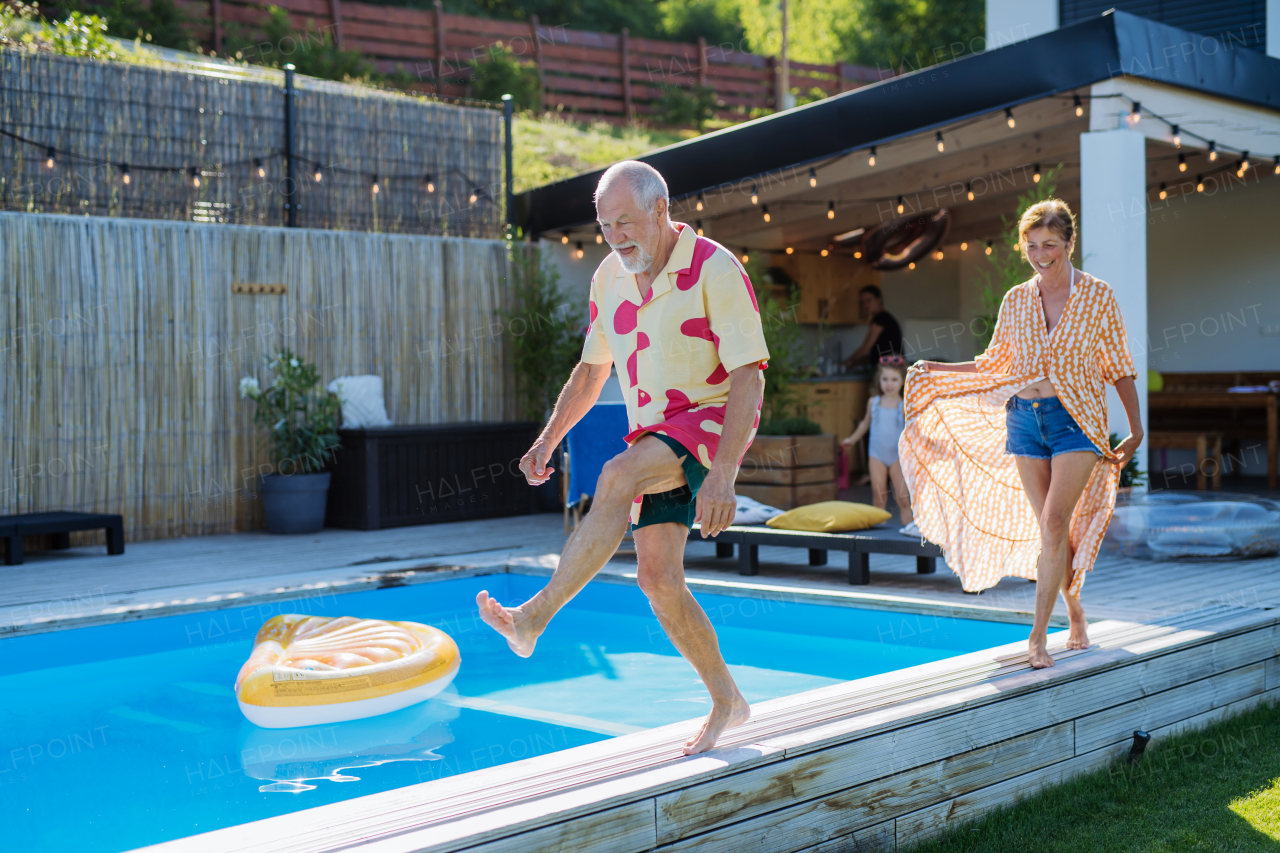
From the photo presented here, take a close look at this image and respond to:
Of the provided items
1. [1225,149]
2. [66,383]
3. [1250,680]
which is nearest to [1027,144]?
[1225,149]

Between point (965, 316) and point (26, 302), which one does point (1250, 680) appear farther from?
point (965, 316)

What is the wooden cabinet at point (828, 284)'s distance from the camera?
498 inches

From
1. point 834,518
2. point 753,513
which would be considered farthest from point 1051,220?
point 753,513

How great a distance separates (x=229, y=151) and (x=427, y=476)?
2992 millimetres

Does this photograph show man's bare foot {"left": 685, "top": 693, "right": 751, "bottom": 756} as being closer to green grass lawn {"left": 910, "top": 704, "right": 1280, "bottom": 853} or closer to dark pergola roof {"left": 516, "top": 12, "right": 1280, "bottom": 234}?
green grass lawn {"left": 910, "top": 704, "right": 1280, "bottom": 853}

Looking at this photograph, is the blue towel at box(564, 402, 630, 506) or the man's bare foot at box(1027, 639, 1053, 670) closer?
the man's bare foot at box(1027, 639, 1053, 670)

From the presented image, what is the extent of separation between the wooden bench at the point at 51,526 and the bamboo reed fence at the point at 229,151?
246 cm

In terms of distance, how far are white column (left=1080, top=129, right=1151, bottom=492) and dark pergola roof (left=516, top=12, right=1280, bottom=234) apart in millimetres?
427

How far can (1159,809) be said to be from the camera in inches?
117

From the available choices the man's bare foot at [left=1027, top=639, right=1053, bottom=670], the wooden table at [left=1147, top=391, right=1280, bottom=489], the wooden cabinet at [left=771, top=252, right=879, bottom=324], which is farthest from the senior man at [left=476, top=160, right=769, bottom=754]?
the wooden cabinet at [left=771, top=252, right=879, bottom=324]

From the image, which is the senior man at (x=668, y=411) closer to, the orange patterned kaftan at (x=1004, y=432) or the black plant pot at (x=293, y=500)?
the orange patterned kaftan at (x=1004, y=432)

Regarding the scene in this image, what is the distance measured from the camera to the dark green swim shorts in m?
2.52

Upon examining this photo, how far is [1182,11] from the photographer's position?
1077cm

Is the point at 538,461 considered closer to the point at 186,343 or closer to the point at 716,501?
the point at 716,501
